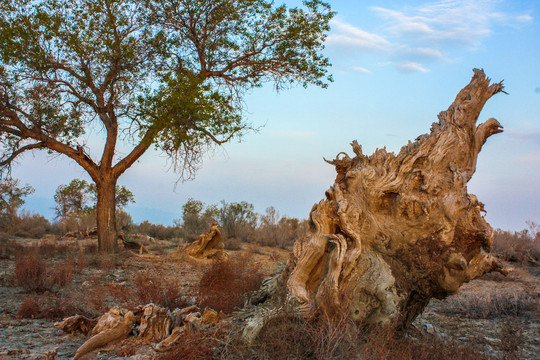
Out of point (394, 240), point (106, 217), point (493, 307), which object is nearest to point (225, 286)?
point (394, 240)

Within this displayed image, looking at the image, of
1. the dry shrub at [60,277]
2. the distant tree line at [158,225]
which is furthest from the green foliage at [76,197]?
the dry shrub at [60,277]

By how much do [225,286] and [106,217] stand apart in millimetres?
8334

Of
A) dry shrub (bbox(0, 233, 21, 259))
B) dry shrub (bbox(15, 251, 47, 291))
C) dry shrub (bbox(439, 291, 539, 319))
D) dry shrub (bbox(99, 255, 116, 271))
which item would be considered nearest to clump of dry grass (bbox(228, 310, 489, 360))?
dry shrub (bbox(439, 291, 539, 319))

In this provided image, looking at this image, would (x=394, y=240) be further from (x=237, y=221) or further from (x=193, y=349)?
(x=237, y=221)

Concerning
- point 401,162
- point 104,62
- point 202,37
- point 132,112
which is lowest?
point 401,162

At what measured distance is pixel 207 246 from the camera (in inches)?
582

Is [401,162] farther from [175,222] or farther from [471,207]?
[175,222]

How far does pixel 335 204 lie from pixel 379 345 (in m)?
1.93

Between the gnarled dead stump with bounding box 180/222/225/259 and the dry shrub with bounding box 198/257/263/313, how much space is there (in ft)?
17.4

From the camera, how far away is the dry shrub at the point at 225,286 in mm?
6546

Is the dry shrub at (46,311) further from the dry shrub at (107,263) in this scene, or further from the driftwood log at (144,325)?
the dry shrub at (107,263)

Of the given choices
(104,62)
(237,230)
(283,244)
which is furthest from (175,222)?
(104,62)

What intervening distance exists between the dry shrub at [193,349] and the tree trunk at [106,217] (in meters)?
10.7

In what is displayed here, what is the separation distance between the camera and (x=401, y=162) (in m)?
6.15
